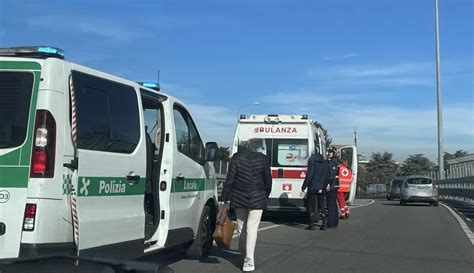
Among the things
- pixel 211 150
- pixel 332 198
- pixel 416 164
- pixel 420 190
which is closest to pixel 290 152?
pixel 332 198

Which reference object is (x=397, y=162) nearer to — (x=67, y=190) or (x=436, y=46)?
(x=436, y=46)

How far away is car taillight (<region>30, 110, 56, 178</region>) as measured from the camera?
4953 millimetres

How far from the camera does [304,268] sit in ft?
26.4

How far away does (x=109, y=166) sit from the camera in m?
5.73

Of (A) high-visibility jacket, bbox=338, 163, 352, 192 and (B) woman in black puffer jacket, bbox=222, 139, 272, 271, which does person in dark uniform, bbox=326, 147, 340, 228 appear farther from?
(B) woman in black puffer jacket, bbox=222, 139, 272, 271

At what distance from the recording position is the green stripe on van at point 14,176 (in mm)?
4934

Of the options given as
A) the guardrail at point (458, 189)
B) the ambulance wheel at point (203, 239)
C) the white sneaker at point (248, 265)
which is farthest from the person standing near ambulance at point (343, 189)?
the guardrail at point (458, 189)

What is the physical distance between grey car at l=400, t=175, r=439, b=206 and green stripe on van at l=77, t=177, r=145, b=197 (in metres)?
22.1

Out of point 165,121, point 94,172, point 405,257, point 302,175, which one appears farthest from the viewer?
point 302,175

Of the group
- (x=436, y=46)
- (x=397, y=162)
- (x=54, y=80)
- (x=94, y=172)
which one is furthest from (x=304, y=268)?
(x=397, y=162)

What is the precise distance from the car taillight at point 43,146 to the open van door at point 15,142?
5cm

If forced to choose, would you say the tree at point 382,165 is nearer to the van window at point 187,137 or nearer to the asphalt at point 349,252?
the asphalt at point 349,252

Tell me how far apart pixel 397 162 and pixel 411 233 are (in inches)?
4554

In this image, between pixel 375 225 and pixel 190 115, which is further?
pixel 375 225
